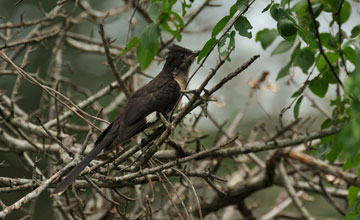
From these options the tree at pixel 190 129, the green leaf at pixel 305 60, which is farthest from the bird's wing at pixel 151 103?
the green leaf at pixel 305 60

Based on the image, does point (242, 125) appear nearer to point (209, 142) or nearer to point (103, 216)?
point (209, 142)

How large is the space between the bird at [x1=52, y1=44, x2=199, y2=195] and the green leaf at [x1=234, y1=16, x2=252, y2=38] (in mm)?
860

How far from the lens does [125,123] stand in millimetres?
3898

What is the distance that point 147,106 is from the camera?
4.13m

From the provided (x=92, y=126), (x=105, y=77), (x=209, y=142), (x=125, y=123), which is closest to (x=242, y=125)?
(x=209, y=142)

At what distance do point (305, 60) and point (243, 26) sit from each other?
1.12 meters

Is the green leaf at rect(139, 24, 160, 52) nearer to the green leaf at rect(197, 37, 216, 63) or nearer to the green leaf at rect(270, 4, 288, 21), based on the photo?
the green leaf at rect(197, 37, 216, 63)

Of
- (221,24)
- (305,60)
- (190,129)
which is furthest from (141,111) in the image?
(221,24)

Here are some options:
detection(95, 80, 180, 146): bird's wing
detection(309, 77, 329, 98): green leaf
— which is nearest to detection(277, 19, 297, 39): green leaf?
detection(309, 77, 329, 98): green leaf

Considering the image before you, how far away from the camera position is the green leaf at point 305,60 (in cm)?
346

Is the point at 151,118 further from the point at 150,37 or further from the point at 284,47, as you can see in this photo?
the point at 150,37

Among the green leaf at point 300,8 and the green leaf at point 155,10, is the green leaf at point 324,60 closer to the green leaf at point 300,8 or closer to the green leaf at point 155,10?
the green leaf at point 300,8

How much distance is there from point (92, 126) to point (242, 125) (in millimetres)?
5214

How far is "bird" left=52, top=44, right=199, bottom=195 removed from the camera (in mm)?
3602
